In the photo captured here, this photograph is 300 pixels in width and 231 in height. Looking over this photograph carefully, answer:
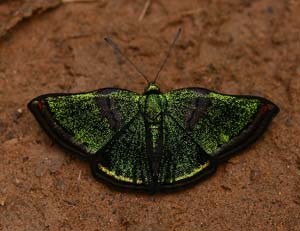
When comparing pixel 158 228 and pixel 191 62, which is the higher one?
pixel 191 62

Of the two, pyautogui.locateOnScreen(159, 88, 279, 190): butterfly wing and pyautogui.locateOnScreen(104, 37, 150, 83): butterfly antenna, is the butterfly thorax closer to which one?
pyautogui.locateOnScreen(159, 88, 279, 190): butterfly wing

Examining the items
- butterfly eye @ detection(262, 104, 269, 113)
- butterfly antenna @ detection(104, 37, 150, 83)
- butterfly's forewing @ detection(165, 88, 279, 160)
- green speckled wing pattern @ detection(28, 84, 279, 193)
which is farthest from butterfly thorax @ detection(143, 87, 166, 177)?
butterfly eye @ detection(262, 104, 269, 113)

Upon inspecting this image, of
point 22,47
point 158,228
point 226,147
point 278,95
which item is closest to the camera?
point 158,228

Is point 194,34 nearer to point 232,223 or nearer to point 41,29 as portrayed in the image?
point 41,29

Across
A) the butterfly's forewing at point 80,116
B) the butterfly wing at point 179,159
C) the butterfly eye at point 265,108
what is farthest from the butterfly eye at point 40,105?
the butterfly eye at point 265,108

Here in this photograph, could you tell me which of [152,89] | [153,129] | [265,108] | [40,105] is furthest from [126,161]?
[265,108]

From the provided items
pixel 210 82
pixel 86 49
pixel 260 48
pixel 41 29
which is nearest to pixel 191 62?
pixel 210 82

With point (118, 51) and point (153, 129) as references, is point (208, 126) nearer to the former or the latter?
point (153, 129)

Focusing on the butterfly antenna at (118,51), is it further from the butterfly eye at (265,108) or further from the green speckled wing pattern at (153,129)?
the butterfly eye at (265,108)
